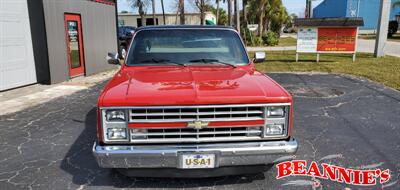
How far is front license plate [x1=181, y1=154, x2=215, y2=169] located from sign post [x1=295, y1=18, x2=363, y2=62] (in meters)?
12.8

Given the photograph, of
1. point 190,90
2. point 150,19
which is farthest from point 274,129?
point 150,19

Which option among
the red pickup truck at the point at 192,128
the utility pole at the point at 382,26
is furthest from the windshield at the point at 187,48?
the utility pole at the point at 382,26

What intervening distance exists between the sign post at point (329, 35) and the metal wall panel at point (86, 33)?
319 inches

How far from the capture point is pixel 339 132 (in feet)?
18.3

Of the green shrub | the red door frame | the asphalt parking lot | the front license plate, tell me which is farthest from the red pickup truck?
the green shrub

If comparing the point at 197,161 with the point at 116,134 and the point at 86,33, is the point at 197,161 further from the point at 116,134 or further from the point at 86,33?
the point at 86,33

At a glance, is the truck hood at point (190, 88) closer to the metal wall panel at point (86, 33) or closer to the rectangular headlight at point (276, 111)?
the rectangular headlight at point (276, 111)

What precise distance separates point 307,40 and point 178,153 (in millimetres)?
13040

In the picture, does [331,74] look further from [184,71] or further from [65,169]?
[65,169]

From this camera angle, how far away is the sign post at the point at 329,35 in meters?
14.4

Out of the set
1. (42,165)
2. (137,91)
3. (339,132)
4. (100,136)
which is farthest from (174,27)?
(339,132)

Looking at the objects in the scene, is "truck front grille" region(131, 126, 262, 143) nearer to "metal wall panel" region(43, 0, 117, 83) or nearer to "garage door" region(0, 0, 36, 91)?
"garage door" region(0, 0, 36, 91)

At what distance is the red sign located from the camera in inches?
569

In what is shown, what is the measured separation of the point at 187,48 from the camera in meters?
4.66
